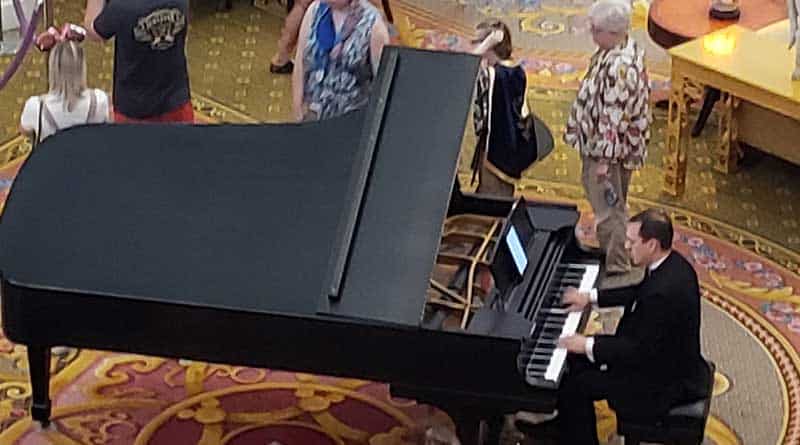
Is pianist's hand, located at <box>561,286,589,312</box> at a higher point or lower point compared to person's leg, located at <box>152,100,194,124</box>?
lower

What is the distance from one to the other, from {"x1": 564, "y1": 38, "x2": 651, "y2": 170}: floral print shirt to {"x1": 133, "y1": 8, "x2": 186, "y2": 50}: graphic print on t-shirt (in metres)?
1.66

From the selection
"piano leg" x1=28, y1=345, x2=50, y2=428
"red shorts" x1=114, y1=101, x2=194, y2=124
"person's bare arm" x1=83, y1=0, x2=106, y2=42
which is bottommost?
"piano leg" x1=28, y1=345, x2=50, y2=428

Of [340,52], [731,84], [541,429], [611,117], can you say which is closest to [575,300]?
[541,429]

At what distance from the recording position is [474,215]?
599 cm

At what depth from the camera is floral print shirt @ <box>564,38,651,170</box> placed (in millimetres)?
6688

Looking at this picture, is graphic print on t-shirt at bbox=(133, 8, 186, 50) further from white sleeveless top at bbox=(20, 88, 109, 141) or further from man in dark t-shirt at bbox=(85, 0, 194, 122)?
white sleeveless top at bbox=(20, 88, 109, 141)

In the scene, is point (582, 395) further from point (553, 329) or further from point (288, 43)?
point (288, 43)

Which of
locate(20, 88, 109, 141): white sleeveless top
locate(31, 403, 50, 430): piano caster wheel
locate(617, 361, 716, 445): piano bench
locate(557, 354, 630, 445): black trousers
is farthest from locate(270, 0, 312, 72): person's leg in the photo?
locate(617, 361, 716, 445): piano bench

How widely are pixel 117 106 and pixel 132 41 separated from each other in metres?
0.39

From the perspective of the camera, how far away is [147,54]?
6.61m

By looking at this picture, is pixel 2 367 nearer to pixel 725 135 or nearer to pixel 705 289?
pixel 705 289

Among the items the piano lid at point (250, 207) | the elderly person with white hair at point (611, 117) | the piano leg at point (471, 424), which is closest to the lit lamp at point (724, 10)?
the elderly person with white hair at point (611, 117)

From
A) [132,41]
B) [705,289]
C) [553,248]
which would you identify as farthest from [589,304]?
[132,41]

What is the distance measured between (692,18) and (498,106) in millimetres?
2206
